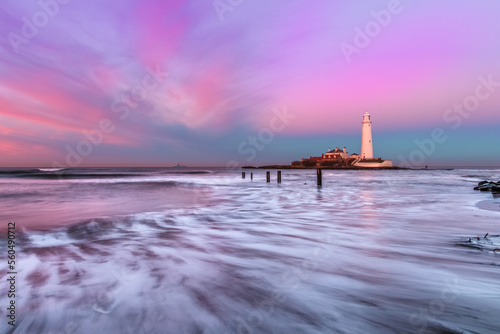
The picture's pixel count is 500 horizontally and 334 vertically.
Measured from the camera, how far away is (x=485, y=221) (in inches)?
271

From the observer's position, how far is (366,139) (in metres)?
78.5

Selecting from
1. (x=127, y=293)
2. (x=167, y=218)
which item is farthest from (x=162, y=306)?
(x=167, y=218)

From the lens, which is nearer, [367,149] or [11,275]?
[11,275]

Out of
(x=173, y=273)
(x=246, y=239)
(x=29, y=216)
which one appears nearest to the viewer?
(x=173, y=273)

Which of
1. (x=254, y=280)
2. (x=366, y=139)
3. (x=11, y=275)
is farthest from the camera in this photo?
(x=366, y=139)

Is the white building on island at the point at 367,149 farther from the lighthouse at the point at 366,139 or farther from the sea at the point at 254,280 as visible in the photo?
the sea at the point at 254,280

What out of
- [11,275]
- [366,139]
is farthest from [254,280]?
[366,139]

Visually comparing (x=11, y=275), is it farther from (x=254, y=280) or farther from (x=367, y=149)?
(x=367, y=149)

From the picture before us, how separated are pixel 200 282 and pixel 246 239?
7.51 feet

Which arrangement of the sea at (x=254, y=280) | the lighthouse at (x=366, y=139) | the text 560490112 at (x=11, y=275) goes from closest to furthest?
the sea at (x=254, y=280)
the text 560490112 at (x=11, y=275)
the lighthouse at (x=366, y=139)

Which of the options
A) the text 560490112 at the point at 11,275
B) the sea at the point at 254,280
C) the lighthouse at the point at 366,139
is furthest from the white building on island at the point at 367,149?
the text 560490112 at the point at 11,275

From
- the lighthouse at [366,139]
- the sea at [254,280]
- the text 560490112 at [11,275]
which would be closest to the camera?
the sea at [254,280]

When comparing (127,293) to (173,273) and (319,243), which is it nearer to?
(173,273)

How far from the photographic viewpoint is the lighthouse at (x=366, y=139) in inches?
3007
